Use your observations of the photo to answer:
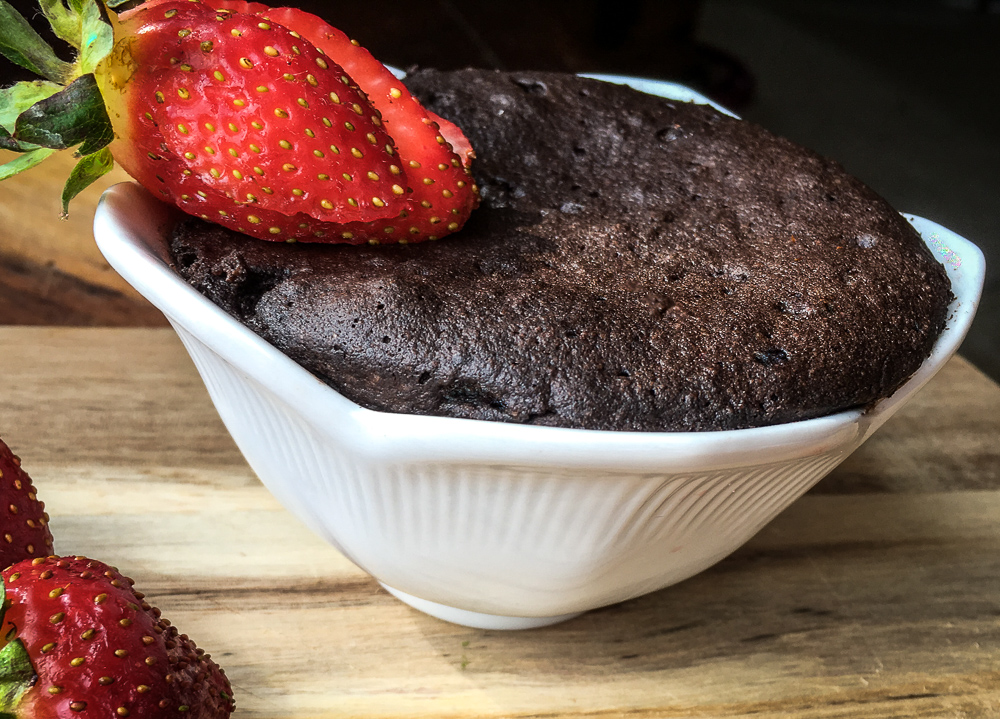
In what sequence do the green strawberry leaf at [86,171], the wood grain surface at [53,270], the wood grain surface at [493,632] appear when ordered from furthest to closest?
1. the wood grain surface at [53,270]
2. the wood grain surface at [493,632]
3. the green strawberry leaf at [86,171]

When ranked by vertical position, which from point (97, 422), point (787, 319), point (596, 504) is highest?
point (787, 319)

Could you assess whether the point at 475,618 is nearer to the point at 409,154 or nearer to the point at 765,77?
the point at 409,154

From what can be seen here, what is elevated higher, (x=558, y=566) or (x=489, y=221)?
(x=489, y=221)

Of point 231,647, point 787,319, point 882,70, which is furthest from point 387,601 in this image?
point 882,70

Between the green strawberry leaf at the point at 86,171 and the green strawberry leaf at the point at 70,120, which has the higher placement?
the green strawberry leaf at the point at 70,120

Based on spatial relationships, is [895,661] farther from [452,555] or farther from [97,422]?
[97,422]

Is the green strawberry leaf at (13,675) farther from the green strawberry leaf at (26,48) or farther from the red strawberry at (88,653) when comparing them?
the green strawberry leaf at (26,48)

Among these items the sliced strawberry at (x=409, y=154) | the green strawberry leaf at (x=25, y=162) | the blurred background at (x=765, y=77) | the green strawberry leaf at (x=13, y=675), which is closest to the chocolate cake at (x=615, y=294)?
the sliced strawberry at (x=409, y=154)

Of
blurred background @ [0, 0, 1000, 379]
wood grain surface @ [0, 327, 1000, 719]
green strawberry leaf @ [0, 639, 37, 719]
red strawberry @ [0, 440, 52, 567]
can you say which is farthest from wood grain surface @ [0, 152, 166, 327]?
green strawberry leaf @ [0, 639, 37, 719]

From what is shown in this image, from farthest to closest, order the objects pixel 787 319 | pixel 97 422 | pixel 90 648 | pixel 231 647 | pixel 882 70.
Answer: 1. pixel 882 70
2. pixel 97 422
3. pixel 231 647
4. pixel 787 319
5. pixel 90 648
